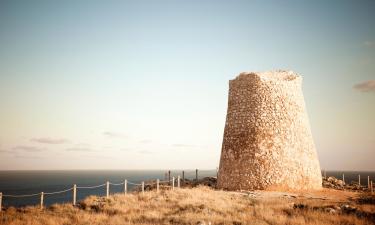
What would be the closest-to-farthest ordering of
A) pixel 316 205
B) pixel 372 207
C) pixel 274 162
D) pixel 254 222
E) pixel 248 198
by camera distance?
pixel 254 222, pixel 372 207, pixel 316 205, pixel 248 198, pixel 274 162

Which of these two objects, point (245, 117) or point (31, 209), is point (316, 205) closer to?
point (245, 117)

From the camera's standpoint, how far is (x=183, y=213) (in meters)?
13.4

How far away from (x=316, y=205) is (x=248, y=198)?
3.76 meters

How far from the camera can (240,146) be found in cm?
2208

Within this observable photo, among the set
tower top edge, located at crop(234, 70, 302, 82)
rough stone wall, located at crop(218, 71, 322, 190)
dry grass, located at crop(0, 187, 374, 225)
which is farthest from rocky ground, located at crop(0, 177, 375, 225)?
tower top edge, located at crop(234, 70, 302, 82)

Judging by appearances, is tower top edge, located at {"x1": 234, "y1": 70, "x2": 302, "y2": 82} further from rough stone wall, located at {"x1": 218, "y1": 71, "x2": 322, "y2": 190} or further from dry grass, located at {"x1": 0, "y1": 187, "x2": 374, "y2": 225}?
dry grass, located at {"x1": 0, "y1": 187, "x2": 374, "y2": 225}

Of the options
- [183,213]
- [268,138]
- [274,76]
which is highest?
[274,76]

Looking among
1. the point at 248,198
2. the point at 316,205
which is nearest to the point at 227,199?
the point at 248,198

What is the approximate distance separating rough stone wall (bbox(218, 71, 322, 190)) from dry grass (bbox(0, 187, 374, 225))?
4.33 meters

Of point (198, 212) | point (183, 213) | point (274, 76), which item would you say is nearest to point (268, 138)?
point (274, 76)

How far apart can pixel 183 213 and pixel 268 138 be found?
33.1ft

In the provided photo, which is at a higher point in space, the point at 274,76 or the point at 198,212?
the point at 274,76

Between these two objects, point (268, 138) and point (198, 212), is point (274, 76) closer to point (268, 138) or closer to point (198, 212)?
point (268, 138)

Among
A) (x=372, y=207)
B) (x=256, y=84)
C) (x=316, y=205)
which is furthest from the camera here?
(x=256, y=84)
